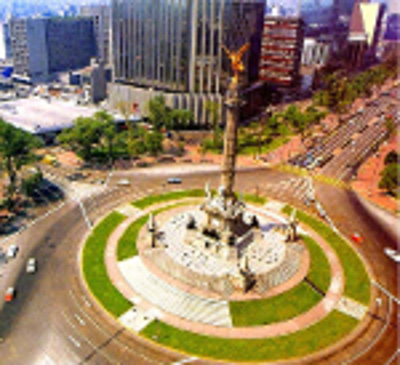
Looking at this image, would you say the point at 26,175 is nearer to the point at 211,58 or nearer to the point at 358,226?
the point at 211,58

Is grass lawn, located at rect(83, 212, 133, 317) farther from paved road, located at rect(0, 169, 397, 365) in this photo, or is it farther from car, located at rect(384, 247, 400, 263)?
car, located at rect(384, 247, 400, 263)

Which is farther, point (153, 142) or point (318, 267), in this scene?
point (153, 142)

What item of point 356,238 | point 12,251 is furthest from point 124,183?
point 356,238

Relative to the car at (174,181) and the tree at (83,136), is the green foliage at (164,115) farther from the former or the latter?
the car at (174,181)

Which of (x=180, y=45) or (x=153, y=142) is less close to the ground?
(x=180, y=45)

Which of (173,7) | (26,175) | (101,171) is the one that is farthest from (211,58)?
(26,175)

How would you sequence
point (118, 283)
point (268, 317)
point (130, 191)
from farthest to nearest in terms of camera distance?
1. point (130, 191)
2. point (118, 283)
3. point (268, 317)

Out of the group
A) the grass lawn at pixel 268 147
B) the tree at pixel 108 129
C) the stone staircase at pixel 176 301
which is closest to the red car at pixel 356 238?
the stone staircase at pixel 176 301

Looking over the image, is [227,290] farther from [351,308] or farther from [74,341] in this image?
[74,341]
